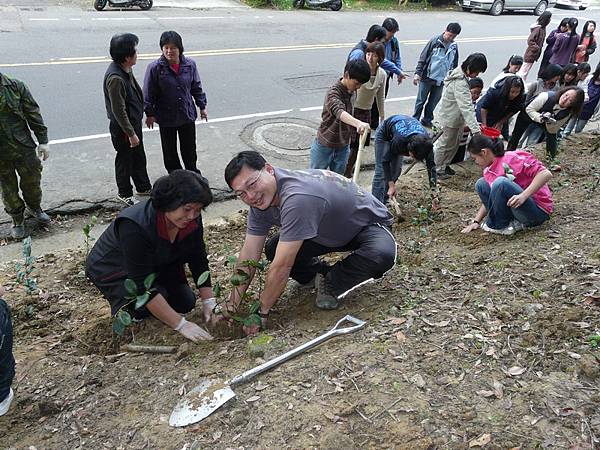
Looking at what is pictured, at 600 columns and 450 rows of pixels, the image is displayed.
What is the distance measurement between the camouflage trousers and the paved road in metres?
0.61

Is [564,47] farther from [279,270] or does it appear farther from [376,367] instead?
[376,367]

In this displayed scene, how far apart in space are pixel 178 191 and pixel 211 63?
28.8 ft

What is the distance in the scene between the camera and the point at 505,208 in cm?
456

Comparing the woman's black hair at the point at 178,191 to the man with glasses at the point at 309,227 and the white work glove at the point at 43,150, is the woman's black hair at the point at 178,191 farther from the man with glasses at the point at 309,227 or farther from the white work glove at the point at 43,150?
the white work glove at the point at 43,150

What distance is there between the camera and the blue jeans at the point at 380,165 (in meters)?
5.25

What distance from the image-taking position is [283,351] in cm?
312

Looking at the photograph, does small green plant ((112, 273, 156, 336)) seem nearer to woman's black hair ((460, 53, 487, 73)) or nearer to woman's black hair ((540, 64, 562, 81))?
woman's black hair ((460, 53, 487, 73))

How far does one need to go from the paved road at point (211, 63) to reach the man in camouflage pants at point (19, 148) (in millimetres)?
613

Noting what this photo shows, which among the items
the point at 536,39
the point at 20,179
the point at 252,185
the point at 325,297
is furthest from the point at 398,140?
the point at 536,39

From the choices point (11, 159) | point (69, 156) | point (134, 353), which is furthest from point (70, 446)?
point (69, 156)

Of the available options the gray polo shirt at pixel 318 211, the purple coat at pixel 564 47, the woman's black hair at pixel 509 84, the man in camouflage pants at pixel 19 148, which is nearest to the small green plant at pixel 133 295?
the gray polo shirt at pixel 318 211

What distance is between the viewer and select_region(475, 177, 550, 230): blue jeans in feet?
14.6

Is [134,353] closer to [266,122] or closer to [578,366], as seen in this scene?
[578,366]

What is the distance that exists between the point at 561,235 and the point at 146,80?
14.3ft
